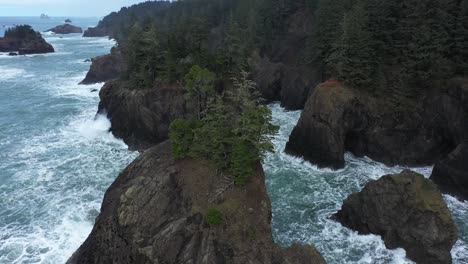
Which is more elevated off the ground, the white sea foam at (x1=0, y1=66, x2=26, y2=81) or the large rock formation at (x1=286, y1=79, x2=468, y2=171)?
the large rock formation at (x1=286, y1=79, x2=468, y2=171)

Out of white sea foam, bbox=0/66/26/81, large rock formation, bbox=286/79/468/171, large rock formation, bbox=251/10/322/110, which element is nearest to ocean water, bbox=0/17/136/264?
white sea foam, bbox=0/66/26/81

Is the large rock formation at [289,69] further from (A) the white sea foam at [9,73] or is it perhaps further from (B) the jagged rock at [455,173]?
(A) the white sea foam at [9,73]

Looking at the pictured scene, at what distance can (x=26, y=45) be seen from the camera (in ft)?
441

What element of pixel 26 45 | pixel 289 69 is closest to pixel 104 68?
pixel 289 69

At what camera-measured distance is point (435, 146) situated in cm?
4069

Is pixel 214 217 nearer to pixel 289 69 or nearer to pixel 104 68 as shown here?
pixel 289 69

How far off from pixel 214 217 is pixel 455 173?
26.1 m

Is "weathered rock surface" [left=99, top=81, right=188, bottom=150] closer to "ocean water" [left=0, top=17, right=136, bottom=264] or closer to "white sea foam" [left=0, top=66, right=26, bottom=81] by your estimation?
"ocean water" [left=0, top=17, right=136, bottom=264]

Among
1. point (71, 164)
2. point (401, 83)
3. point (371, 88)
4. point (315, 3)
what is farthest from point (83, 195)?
point (315, 3)

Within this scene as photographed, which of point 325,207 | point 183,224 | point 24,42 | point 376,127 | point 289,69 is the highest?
point 289,69

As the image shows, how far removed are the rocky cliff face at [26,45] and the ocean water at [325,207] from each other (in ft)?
402

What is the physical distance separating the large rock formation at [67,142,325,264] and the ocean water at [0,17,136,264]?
5244mm

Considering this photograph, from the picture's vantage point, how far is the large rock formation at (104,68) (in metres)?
84.2

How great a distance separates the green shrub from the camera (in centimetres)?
2286
